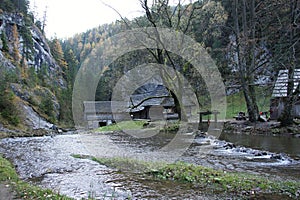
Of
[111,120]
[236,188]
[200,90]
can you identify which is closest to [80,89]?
[111,120]

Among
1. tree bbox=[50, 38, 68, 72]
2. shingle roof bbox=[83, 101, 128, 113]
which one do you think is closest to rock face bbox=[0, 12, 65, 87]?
tree bbox=[50, 38, 68, 72]

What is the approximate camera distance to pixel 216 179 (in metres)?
6.59

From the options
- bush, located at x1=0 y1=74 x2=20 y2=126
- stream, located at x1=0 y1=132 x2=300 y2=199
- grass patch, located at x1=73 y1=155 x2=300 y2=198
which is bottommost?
stream, located at x1=0 y1=132 x2=300 y2=199

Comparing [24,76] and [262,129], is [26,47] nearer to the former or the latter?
[24,76]

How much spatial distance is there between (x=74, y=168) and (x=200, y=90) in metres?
26.6

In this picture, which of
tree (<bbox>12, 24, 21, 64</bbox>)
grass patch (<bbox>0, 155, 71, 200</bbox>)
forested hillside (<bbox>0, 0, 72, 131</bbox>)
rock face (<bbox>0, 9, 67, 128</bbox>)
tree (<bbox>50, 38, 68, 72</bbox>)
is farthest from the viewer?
tree (<bbox>50, 38, 68, 72</bbox>)

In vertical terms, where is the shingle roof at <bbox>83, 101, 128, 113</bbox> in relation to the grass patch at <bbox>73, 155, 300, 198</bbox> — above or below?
above

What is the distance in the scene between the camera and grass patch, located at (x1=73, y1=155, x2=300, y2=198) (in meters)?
5.92

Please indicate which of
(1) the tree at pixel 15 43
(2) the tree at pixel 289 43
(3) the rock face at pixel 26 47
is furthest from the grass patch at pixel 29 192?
(1) the tree at pixel 15 43

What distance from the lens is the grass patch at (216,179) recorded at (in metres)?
5.92

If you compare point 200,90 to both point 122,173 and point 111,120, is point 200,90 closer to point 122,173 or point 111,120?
point 111,120

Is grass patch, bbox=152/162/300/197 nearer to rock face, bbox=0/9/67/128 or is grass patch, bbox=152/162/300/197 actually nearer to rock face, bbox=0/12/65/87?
rock face, bbox=0/9/67/128

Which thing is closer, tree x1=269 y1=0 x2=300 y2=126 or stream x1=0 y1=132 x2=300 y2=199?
stream x1=0 y1=132 x2=300 y2=199

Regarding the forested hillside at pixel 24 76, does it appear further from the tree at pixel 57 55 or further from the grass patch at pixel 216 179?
the grass patch at pixel 216 179
